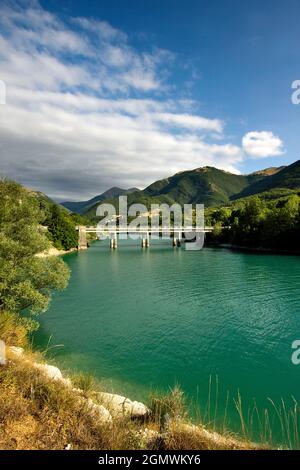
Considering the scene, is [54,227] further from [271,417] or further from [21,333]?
[271,417]

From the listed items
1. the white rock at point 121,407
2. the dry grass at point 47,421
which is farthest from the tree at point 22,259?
the dry grass at point 47,421

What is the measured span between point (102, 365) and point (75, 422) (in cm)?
1037

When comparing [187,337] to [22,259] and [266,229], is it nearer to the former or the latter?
[22,259]

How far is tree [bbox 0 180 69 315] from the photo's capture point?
1825cm

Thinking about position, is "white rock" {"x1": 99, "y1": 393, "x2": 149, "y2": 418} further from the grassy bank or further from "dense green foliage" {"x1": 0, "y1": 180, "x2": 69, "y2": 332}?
"dense green foliage" {"x1": 0, "y1": 180, "x2": 69, "y2": 332}

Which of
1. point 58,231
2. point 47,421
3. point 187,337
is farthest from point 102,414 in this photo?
point 58,231

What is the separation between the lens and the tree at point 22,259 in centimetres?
1825

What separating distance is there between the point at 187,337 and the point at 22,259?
12.7m

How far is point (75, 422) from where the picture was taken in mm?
6895

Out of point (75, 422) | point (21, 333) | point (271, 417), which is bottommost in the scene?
point (271, 417)

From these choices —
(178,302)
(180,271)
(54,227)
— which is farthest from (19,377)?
(54,227)

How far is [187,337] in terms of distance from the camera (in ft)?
68.9

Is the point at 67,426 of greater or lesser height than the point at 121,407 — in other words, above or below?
above

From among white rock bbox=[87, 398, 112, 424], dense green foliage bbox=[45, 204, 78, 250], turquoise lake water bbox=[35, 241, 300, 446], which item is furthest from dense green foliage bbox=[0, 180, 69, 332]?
dense green foliage bbox=[45, 204, 78, 250]
